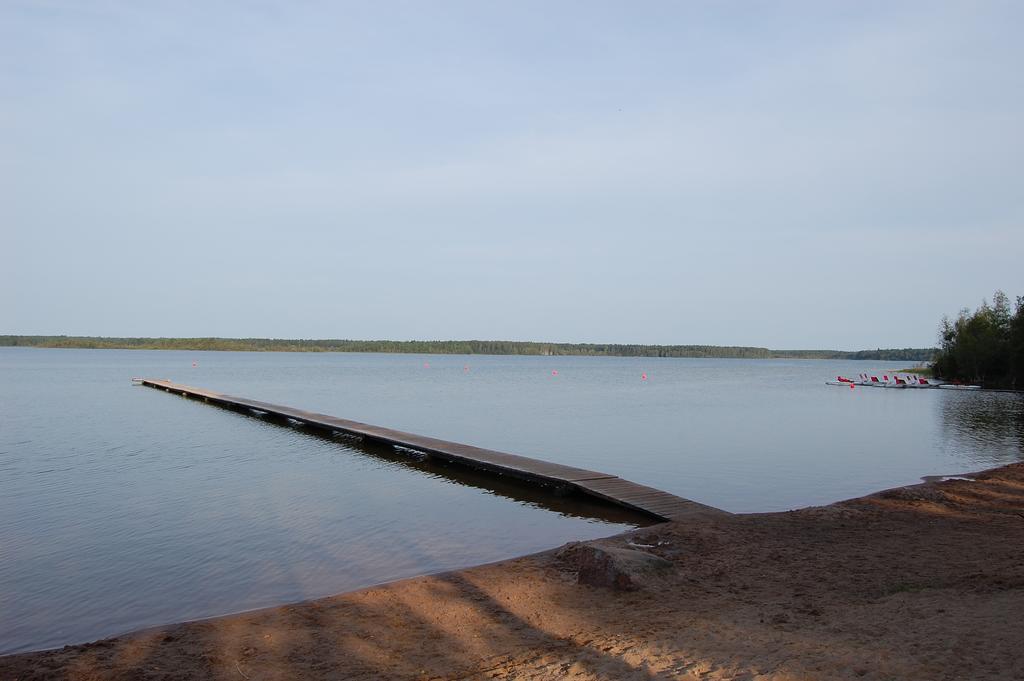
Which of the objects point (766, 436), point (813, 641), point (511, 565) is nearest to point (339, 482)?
point (511, 565)

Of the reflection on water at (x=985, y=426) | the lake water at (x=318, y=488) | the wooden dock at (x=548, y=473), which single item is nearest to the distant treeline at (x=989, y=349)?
the reflection on water at (x=985, y=426)

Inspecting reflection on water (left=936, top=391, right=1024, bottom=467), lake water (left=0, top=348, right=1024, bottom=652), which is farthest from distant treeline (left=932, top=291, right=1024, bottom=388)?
lake water (left=0, top=348, right=1024, bottom=652)

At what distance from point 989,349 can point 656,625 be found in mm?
56241

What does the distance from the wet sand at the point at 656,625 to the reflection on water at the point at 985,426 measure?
11.9 meters

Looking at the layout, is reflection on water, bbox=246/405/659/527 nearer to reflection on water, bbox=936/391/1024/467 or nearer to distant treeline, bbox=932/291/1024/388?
reflection on water, bbox=936/391/1024/467

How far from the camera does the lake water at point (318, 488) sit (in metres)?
7.63

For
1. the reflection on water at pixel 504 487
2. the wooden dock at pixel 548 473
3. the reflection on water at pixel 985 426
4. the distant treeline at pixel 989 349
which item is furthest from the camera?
the distant treeline at pixel 989 349

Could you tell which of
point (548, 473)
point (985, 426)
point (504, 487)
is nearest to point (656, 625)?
point (548, 473)

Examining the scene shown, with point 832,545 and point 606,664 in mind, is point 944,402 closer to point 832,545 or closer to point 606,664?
point 832,545

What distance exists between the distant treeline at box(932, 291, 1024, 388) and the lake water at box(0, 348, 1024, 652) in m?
20.1

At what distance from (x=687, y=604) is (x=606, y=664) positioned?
5.21 feet

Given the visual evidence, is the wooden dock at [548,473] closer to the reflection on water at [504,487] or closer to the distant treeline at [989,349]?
the reflection on water at [504,487]

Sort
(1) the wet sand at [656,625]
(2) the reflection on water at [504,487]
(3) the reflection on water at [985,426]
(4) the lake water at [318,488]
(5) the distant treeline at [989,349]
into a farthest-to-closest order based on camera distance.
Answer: (5) the distant treeline at [989,349] < (3) the reflection on water at [985,426] < (2) the reflection on water at [504,487] < (4) the lake water at [318,488] < (1) the wet sand at [656,625]

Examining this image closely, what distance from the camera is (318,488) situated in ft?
43.1
